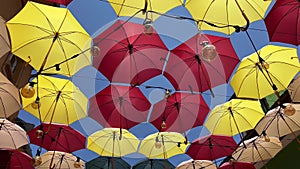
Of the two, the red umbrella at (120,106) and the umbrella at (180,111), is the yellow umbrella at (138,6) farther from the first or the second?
the umbrella at (180,111)

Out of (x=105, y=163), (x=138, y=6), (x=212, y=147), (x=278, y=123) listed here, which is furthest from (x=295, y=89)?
(x=105, y=163)

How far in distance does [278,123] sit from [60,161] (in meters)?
2.97

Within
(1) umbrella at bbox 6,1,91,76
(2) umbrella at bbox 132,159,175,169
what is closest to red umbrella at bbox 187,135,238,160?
(2) umbrella at bbox 132,159,175,169

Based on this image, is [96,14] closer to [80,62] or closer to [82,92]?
[80,62]

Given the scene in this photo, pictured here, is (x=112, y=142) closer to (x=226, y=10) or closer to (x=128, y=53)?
(x=128, y=53)

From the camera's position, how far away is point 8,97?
3443 mm

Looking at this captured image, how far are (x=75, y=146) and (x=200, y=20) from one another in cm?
250

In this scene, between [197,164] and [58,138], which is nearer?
[58,138]

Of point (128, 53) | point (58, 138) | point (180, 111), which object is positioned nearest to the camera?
point (128, 53)

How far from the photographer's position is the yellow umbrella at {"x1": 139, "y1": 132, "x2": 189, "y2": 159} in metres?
4.61

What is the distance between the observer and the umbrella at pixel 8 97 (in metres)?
3.43

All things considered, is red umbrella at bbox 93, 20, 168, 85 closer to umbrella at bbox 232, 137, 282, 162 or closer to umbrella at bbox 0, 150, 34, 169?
umbrella at bbox 0, 150, 34, 169

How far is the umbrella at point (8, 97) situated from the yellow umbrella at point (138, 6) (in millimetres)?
1425

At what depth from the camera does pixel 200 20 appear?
9.69 feet
